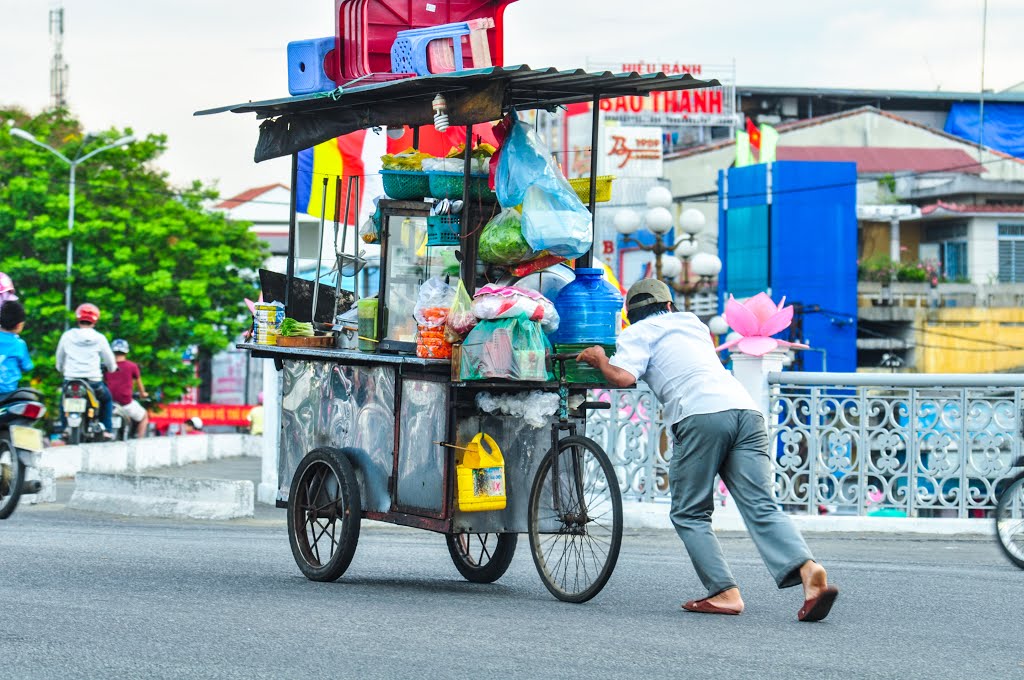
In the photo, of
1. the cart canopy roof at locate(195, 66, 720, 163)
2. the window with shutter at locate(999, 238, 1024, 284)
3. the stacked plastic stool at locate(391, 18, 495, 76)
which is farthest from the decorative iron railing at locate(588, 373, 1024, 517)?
the window with shutter at locate(999, 238, 1024, 284)

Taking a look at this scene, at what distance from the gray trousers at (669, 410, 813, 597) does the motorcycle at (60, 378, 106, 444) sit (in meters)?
13.2

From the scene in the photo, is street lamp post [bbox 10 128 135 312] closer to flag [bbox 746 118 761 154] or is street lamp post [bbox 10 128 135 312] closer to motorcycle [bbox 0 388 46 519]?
flag [bbox 746 118 761 154]

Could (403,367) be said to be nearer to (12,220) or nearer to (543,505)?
(543,505)

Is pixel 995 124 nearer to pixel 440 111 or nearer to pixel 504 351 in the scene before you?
pixel 440 111

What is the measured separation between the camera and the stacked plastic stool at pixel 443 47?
317 inches

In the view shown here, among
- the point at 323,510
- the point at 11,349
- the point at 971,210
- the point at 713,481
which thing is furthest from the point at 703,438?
the point at 971,210

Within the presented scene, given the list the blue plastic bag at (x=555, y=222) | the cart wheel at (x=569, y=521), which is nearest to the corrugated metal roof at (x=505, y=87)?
the blue plastic bag at (x=555, y=222)

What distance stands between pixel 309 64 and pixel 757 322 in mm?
4877

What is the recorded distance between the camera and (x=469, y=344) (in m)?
7.21

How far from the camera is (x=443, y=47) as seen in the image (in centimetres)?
809

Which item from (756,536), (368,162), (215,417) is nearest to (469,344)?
(756,536)

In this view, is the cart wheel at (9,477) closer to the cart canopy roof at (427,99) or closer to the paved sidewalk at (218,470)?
the cart canopy roof at (427,99)

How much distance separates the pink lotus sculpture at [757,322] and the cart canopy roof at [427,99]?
4.41 metres

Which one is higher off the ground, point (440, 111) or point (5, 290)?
point (440, 111)
